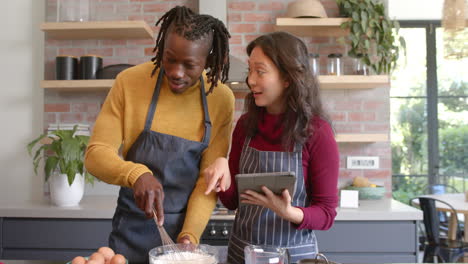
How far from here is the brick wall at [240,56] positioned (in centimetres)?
305

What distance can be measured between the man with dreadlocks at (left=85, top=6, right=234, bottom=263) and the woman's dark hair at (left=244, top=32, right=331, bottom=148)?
0.48 feet

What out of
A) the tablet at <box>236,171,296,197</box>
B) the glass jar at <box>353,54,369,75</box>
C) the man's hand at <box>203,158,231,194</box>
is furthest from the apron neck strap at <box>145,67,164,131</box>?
the glass jar at <box>353,54,369,75</box>

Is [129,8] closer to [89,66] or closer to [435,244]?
[89,66]

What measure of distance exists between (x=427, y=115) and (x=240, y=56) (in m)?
2.96

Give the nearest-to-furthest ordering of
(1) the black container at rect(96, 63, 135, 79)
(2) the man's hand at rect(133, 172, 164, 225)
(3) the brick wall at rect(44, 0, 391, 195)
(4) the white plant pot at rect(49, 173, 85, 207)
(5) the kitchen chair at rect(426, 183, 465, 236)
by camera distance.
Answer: (2) the man's hand at rect(133, 172, 164, 225) → (4) the white plant pot at rect(49, 173, 85, 207) → (1) the black container at rect(96, 63, 135, 79) → (3) the brick wall at rect(44, 0, 391, 195) → (5) the kitchen chair at rect(426, 183, 465, 236)

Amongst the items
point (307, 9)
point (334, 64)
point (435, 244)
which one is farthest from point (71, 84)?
point (435, 244)

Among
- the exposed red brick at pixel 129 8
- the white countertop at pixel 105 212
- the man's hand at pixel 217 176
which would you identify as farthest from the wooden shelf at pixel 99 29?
the man's hand at pixel 217 176

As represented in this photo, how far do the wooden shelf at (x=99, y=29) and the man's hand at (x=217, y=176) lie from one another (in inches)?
69.4

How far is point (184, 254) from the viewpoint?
1016 mm

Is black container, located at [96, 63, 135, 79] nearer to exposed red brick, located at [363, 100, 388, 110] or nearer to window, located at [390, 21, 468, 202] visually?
exposed red brick, located at [363, 100, 388, 110]

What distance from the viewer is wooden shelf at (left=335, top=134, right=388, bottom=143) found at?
2.85m

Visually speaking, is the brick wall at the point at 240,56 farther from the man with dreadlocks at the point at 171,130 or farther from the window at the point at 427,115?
the window at the point at 427,115

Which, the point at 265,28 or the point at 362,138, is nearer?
the point at 362,138

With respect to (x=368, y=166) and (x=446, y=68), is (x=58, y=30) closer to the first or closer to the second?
(x=368, y=166)
